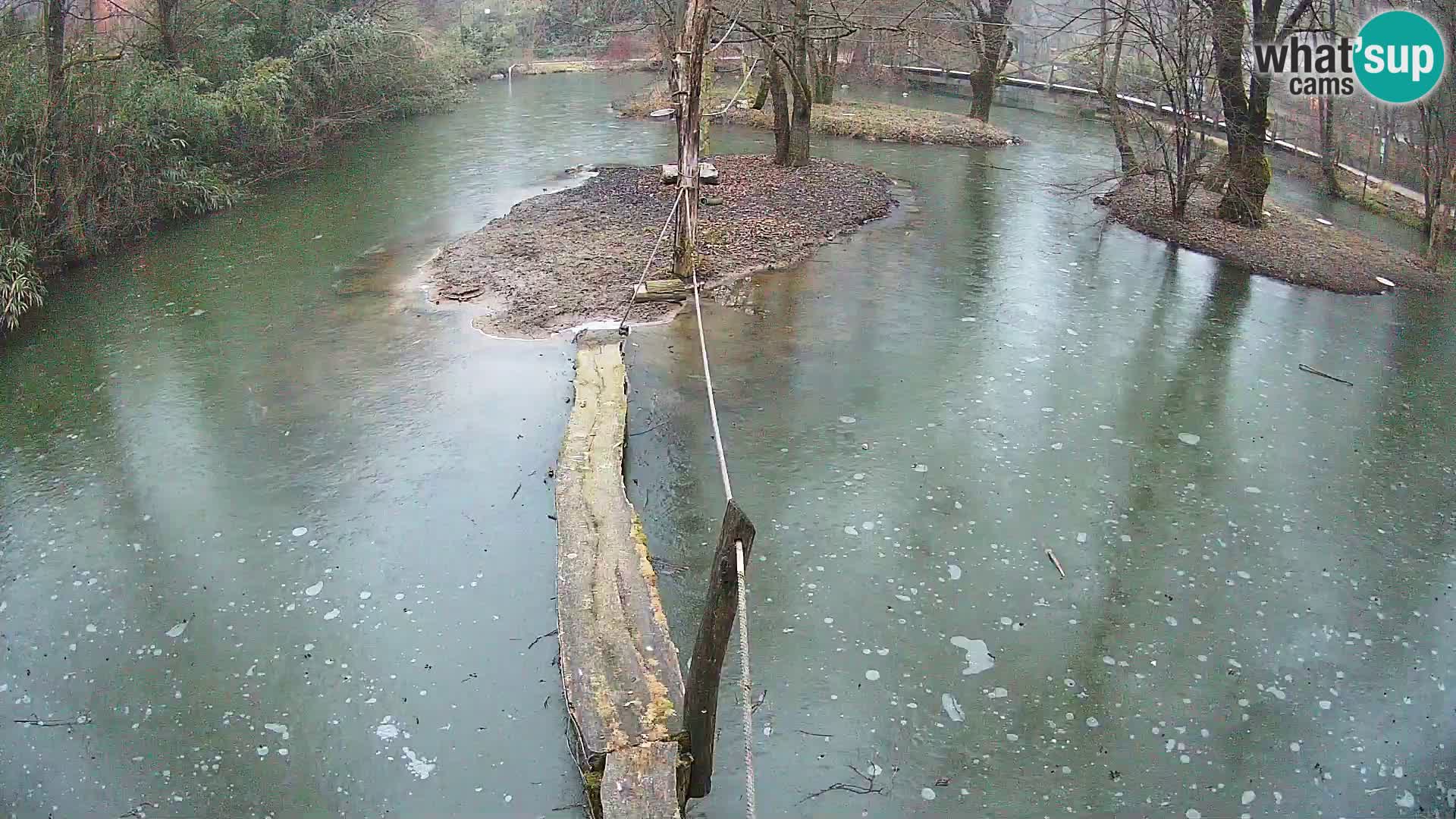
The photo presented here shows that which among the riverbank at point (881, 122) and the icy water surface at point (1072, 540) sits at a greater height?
the riverbank at point (881, 122)

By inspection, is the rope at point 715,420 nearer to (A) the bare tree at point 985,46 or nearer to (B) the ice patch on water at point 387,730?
(B) the ice patch on water at point 387,730

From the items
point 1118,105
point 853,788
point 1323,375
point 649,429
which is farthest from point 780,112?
point 853,788

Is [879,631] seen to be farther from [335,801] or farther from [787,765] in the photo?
[335,801]

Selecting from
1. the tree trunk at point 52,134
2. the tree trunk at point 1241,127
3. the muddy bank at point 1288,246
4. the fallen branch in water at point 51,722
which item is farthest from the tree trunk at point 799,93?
the fallen branch in water at point 51,722

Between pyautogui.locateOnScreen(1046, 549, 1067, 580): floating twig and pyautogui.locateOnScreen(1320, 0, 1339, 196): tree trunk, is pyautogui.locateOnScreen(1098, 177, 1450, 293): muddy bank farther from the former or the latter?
pyautogui.locateOnScreen(1046, 549, 1067, 580): floating twig

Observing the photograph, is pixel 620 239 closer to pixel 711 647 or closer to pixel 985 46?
pixel 711 647

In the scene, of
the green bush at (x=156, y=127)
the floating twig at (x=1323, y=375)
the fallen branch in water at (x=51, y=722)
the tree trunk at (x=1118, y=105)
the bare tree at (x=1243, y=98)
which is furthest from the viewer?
the tree trunk at (x=1118, y=105)
